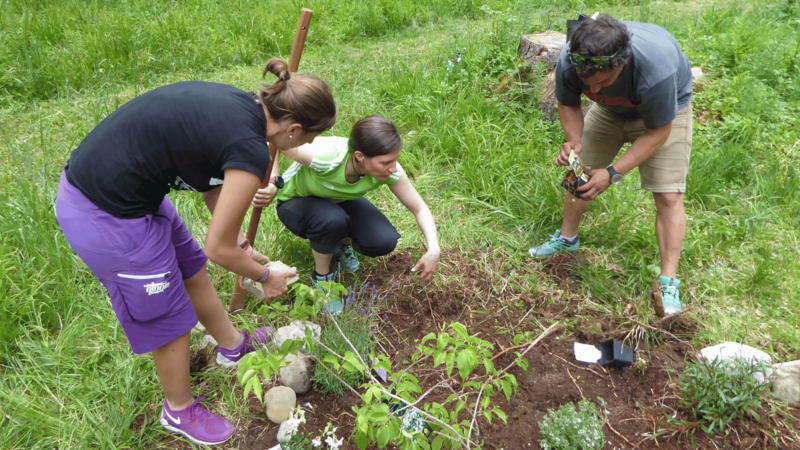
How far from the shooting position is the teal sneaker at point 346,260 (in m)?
3.15

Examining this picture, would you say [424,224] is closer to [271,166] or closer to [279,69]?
[271,166]

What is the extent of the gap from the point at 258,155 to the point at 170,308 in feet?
2.29

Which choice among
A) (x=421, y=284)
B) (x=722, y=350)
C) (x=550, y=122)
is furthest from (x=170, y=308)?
(x=550, y=122)

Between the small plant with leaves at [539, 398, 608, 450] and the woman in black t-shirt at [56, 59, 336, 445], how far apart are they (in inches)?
53.5

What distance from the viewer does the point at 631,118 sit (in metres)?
2.93

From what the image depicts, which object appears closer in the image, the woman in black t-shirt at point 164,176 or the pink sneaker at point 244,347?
the woman in black t-shirt at point 164,176

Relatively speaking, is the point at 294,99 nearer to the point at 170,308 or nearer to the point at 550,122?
the point at 170,308

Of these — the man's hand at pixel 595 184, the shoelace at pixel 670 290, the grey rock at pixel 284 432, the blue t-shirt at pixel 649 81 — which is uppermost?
the blue t-shirt at pixel 649 81

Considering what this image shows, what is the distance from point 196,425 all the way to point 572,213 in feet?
7.78

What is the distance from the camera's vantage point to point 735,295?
2.94 m

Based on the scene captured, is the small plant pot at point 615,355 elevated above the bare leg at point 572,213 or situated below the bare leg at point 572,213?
below

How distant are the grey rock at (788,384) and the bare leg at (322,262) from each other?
7.30 feet

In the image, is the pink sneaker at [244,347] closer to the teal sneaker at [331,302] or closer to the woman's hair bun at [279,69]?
the teal sneaker at [331,302]

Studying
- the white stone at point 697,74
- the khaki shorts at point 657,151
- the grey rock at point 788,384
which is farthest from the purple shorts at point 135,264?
the white stone at point 697,74
